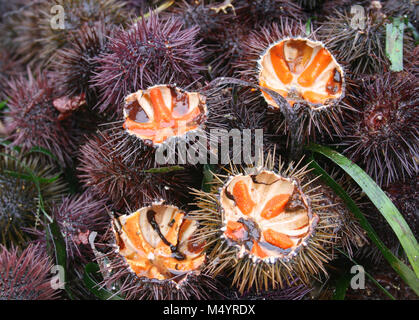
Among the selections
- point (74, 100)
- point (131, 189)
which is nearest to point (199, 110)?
point (131, 189)

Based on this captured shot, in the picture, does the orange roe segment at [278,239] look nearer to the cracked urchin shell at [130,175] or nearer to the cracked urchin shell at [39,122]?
the cracked urchin shell at [130,175]

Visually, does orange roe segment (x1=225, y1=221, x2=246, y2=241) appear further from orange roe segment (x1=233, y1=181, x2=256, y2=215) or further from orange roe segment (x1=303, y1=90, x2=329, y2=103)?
orange roe segment (x1=303, y1=90, x2=329, y2=103)

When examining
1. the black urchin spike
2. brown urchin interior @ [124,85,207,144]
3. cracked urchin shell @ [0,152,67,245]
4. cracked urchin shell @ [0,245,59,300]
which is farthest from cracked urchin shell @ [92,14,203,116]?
cracked urchin shell @ [0,245,59,300]

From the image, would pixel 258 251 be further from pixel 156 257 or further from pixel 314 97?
pixel 314 97

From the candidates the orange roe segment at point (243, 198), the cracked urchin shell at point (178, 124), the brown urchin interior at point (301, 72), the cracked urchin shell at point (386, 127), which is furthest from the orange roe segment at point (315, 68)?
the orange roe segment at point (243, 198)

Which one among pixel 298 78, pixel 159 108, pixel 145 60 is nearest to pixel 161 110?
pixel 159 108
